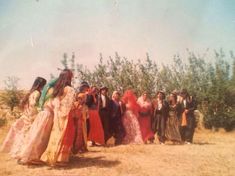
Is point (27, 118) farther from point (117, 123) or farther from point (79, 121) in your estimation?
point (117, 123)

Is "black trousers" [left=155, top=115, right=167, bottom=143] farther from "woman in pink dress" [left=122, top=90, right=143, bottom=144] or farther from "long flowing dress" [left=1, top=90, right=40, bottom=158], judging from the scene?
"long flowing dress" [left=1, top=90, right=40, bottom=158]

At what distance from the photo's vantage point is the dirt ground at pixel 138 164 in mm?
7543

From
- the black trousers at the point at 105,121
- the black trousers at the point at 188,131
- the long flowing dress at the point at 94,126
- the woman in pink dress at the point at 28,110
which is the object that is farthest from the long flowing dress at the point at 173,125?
the woman in pink dress at the point at 28,110

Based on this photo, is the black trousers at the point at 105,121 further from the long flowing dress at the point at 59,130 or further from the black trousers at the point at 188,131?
the long flowing dress at the point at 59,130

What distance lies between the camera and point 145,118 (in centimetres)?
1305

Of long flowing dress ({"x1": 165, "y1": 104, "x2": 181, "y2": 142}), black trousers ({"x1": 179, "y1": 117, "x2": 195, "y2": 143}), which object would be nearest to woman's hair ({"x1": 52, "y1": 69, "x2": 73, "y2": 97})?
long flowing dress ({"x1": 165, "y1": 104, "x2": 181, "y2": 142})

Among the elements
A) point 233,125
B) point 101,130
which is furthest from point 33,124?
point 233,125

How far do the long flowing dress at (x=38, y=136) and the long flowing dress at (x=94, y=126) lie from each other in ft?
11.6

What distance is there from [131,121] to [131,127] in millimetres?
211

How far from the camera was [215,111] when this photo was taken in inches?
875

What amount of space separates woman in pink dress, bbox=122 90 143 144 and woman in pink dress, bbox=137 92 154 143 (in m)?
0.21

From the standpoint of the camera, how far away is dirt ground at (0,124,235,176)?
754 centimetres

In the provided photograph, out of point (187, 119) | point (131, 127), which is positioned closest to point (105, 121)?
point (131, 127)

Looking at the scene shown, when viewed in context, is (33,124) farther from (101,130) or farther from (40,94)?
(101,130)
